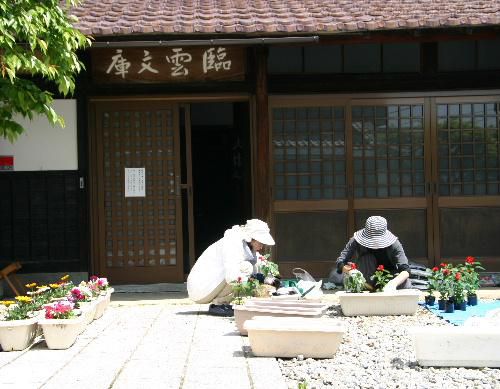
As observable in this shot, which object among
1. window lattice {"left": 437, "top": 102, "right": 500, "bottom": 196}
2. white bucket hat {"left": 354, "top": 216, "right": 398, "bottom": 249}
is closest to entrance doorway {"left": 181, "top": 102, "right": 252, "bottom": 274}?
window lattice {"left": 437, "top": 102, "right": 500, "bottom": 196}

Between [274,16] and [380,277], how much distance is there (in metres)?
3.90

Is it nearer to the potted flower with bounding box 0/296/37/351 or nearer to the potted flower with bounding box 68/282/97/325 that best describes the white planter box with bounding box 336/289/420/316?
the potted flower with bounding box 68/282/97/325

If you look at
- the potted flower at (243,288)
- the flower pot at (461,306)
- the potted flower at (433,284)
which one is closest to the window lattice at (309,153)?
the potted flower at (433,284)

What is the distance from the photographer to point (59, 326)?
7.00 m

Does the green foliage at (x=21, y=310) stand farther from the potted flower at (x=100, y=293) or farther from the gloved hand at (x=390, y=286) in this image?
the gloved hand at (x=390, y=286)

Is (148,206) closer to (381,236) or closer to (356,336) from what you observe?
(381,236)

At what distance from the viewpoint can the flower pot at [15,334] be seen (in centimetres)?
694

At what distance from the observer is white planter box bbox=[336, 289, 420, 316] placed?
27.7ft

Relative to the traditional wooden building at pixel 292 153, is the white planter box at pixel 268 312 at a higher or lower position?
lower

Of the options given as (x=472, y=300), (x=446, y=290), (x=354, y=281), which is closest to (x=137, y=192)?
(x=354, y=281)

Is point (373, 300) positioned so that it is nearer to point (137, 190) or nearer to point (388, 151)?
point (388, 151)

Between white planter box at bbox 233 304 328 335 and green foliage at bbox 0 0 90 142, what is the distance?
104 inches

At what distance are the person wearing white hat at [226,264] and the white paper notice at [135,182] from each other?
2.48 m

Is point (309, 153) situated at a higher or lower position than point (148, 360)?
higher
